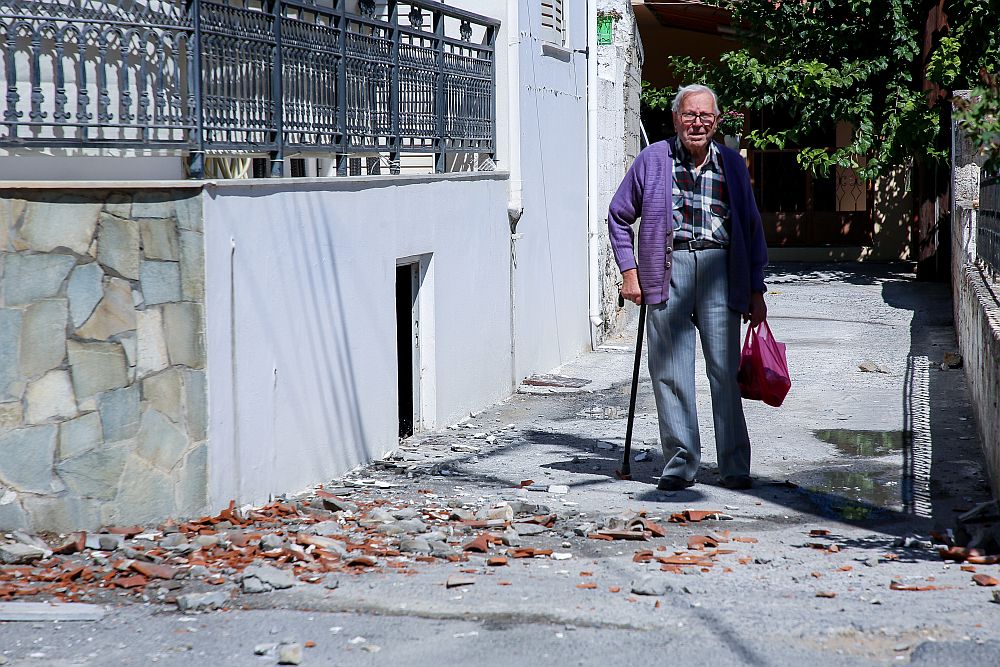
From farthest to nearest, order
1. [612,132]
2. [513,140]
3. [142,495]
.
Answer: [612,132] < [513,140] < [142,495]

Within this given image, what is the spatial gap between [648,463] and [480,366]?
2.47 metres

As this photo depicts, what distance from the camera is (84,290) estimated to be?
5391 mm

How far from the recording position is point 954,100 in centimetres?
485

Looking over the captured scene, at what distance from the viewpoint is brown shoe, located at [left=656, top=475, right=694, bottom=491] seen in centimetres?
648

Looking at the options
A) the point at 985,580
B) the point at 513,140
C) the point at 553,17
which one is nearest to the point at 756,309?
the point at 985,580

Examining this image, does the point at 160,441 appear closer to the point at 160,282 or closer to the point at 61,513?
the point at 61,513

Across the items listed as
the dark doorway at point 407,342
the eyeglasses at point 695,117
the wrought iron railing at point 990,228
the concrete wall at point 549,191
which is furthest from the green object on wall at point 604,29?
the eyeglasses at point 695,117

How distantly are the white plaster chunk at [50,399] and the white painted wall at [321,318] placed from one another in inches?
23.8

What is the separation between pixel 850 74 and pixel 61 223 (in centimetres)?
1507

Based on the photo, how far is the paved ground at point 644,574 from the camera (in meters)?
4.02

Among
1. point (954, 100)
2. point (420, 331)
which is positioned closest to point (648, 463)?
point (420, 331)

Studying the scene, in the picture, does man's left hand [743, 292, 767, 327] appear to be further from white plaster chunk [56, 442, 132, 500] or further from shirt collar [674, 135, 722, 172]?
white plaster chunk [56, 442, 132, 500]

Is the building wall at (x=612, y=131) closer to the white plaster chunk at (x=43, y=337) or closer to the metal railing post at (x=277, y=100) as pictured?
the metal railing post at (x=277, y=100)

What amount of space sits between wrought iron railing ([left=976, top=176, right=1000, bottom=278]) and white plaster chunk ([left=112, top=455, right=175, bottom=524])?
4.86 metres
